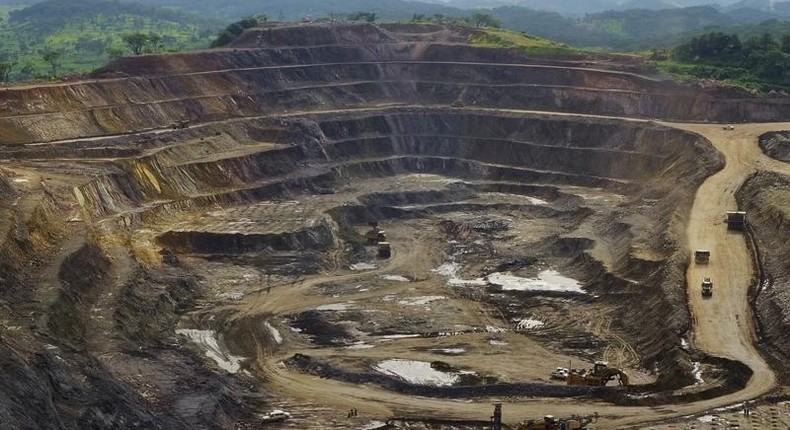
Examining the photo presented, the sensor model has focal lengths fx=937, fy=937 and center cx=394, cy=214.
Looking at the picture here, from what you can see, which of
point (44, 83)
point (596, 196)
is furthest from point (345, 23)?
point (596, 196)

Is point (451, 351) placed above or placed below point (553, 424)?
below

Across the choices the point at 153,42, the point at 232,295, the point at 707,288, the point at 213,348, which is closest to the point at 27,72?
the point at 153,42

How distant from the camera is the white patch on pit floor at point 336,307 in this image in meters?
61.8

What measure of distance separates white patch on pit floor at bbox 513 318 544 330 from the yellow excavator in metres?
12.0

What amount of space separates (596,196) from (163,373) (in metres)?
52.8

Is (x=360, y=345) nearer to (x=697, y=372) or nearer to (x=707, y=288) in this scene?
(x=697, y=372)

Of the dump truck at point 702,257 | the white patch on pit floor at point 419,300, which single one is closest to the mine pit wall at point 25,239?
the white patch on pit floor at point 419,300

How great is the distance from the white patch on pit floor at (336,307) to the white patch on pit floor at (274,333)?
14.4 feet

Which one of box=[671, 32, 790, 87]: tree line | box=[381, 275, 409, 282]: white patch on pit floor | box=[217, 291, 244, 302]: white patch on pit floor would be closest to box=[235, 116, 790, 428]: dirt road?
box=[217, 291, 244, 302]: white patch on pit floor

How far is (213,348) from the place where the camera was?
5334cm

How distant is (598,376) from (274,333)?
68.1 ft

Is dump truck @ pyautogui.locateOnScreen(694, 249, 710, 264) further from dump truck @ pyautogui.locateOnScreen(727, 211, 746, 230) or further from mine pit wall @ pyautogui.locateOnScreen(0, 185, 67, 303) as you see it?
mine pit wall @ pyautogui.locateOnScreen(0, 185, 67, 303)

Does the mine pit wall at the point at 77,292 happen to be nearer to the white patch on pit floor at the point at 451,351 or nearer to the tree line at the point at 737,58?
the white patch on pit floor at the point at 451,351

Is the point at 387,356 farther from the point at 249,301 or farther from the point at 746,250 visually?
the point at 746,250
